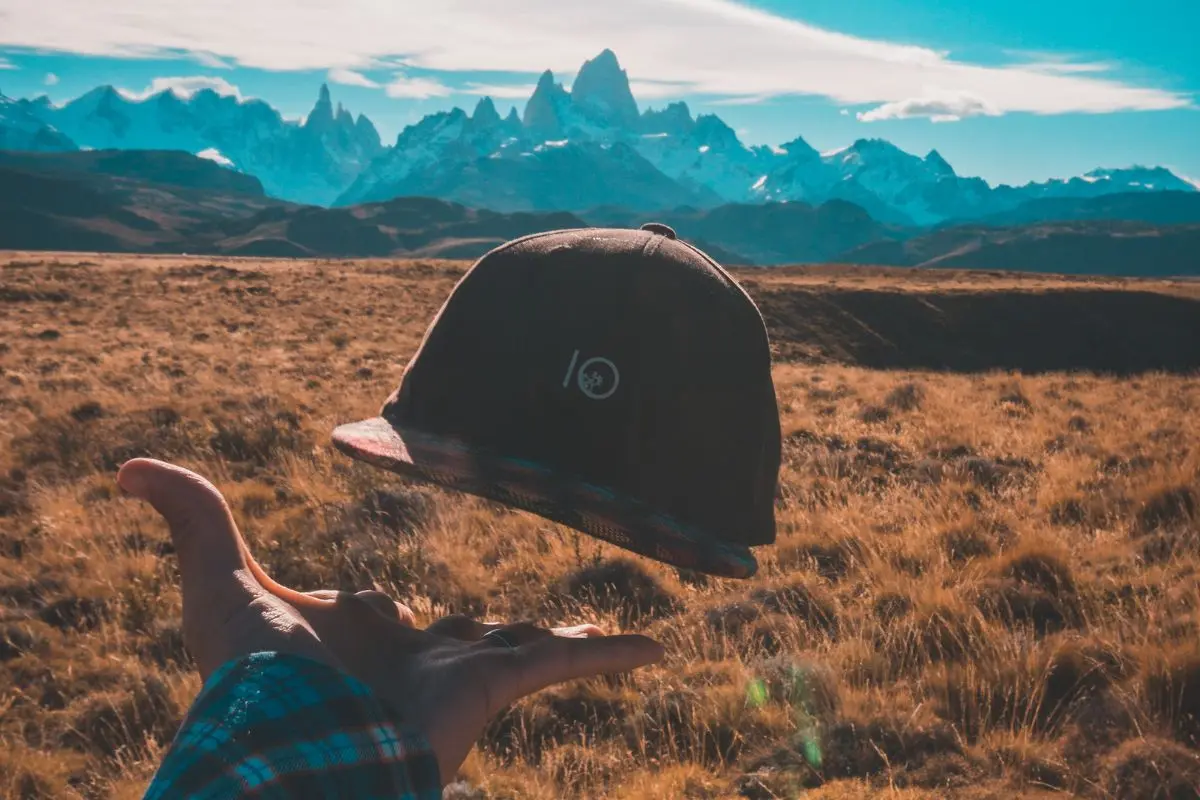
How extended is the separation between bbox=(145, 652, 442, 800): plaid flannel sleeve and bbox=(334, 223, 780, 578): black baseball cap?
61 cm

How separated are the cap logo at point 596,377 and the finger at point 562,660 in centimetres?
55

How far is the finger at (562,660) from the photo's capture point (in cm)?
148

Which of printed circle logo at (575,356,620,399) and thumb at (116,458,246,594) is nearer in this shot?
thumb at (116,458,246,594)

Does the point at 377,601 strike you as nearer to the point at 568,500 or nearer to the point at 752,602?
the point at 568,500

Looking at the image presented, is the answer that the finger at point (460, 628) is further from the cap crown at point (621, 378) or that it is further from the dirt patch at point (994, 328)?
the dirt patch at point (994, 328)

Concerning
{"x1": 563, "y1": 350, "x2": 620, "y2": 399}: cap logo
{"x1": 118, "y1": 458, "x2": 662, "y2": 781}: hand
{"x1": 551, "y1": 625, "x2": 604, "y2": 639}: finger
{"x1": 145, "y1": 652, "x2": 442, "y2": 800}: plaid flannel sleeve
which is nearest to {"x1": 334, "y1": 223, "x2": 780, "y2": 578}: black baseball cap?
{"x1": 563, "y1": 350, "x2": 620, "y2": 399}: cap logo

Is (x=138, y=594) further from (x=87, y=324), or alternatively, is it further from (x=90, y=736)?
(x=87, y=324)

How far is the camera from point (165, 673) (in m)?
4.26

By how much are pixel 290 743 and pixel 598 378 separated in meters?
0.98

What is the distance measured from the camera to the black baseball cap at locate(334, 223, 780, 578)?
5.80 ft

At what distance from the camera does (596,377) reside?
5.82 ft

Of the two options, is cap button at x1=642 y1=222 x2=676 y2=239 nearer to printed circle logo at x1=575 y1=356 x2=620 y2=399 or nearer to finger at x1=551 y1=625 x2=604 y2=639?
printed circle logo at x1=575 y1=356 x2=620 y2=399

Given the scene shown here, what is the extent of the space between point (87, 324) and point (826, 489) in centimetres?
2103

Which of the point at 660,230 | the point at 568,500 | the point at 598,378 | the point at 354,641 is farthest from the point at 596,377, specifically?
the point at 354,641
